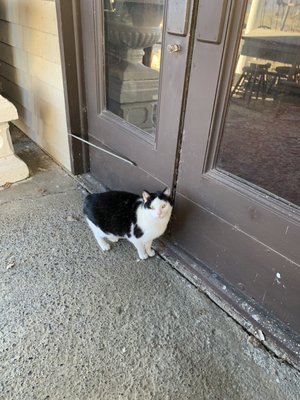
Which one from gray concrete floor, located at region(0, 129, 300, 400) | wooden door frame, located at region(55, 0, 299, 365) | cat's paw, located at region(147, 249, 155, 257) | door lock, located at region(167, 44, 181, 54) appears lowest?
gray concrete floor, located at region(0, 129, 300, 400)

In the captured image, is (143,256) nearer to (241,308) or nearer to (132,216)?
(132,216)

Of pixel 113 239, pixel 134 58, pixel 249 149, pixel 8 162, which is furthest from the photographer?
pixel 8 162

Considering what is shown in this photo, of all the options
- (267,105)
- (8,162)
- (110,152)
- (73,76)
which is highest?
(267,105)

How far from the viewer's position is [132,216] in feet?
5.51

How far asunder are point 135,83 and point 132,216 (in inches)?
31.4

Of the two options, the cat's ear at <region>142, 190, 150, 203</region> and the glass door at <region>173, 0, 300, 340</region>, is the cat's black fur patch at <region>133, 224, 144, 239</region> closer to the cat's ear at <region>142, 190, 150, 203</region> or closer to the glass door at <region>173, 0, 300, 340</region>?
the cat's ear at <region>142, 190, 150, 203</region>

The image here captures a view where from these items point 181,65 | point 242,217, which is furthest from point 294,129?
point 181,65

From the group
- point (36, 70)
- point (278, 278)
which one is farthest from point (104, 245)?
point (36, 70)

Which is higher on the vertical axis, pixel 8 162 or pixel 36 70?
pixel 36 70

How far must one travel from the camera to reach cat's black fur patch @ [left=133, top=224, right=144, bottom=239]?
65.2 inches

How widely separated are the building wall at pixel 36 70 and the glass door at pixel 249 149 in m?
1.24

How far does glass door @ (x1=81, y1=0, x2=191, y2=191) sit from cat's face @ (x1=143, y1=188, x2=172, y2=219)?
0.72 ft

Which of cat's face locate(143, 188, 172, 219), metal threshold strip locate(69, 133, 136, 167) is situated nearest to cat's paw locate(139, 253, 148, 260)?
cat's face locate(143, 188, 172, 219)

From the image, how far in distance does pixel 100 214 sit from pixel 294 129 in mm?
1040
